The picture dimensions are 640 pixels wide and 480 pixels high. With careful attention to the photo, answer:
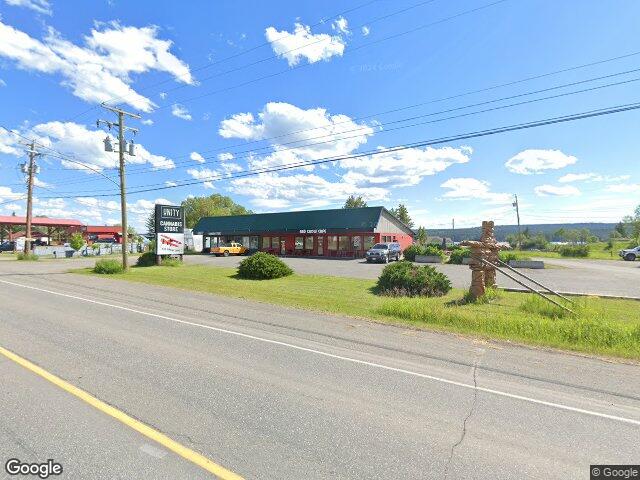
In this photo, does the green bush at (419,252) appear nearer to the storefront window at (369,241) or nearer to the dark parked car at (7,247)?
the storefront window at (369,241)

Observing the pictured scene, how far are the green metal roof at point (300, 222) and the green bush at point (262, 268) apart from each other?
19384 millimetres

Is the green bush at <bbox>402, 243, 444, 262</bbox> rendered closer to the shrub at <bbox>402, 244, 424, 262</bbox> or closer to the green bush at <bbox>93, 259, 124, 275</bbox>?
the shrub at <bbox>402, 244, 424, 262</bbox>

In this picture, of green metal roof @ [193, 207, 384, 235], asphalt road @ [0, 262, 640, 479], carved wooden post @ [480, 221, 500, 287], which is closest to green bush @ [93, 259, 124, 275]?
asphalt road @ [0, 262, 640, 479]

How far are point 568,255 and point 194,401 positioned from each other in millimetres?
56548

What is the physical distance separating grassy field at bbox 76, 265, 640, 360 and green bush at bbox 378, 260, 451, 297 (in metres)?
0.57

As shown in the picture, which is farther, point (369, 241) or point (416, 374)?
point (369, 241)

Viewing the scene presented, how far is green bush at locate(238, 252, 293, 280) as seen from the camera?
21719 mm

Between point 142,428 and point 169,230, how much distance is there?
30724 mm

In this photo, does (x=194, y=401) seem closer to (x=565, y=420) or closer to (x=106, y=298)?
(x=565, y=420)

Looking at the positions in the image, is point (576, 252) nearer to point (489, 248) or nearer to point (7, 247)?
point (489, 248)

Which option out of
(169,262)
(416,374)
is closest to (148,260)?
(169,262)

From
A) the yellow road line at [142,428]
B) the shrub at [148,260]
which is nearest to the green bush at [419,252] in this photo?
the shrub at [148,260]

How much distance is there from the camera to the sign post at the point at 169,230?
31.5 meters

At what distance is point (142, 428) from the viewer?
→ 409cm
